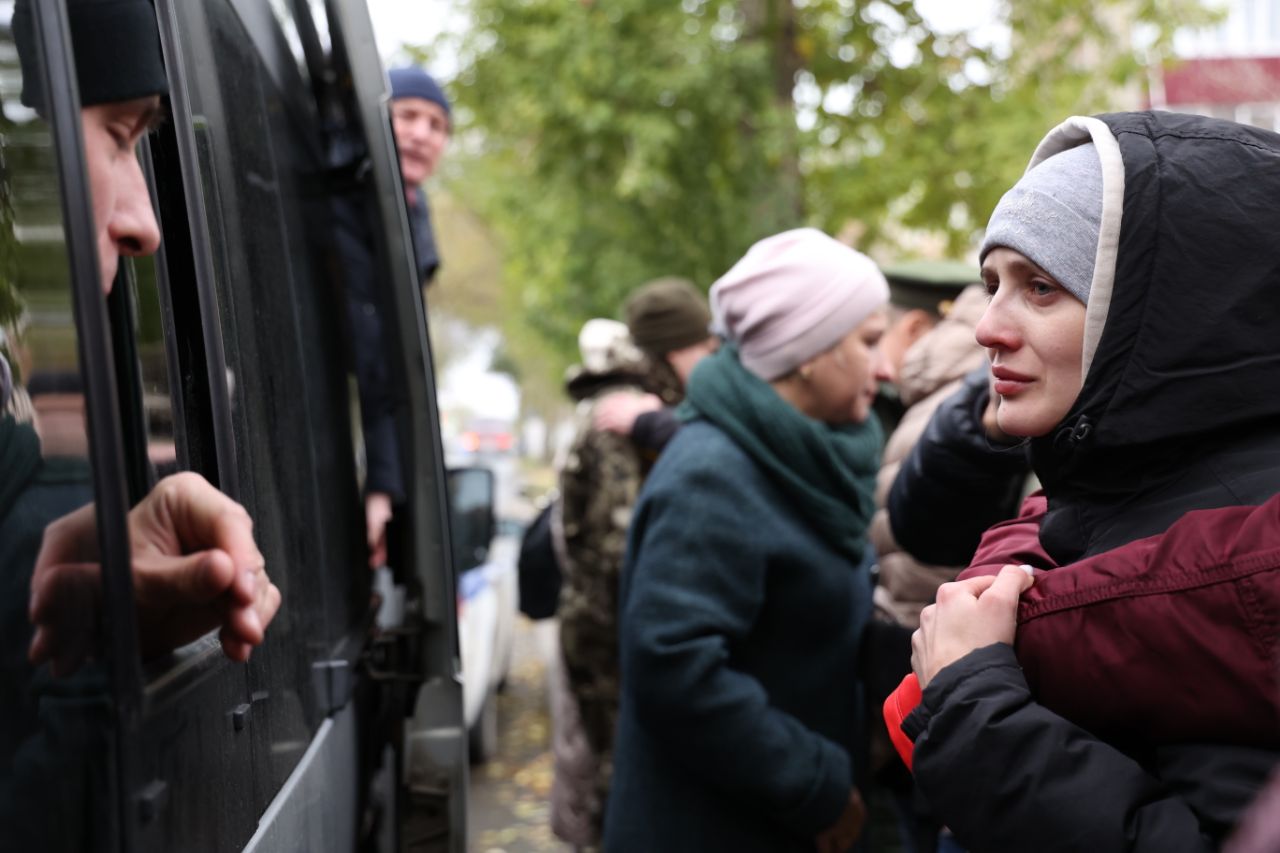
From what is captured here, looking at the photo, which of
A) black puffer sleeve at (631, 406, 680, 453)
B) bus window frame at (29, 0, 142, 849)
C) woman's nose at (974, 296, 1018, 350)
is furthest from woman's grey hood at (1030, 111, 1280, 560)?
black puffer sleeve at (631, 406, 680, 453)

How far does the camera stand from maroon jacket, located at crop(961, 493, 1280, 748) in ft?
4.29

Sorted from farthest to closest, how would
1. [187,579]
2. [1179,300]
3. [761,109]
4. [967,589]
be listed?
[761,109]
[967,589]
[1179,300]
[187,579]

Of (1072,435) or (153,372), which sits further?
(1072,435)

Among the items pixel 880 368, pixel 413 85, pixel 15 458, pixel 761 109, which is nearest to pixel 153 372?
pixel 15 458

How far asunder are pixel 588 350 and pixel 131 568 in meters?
4.38

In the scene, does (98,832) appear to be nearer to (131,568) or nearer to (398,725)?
(131,568)

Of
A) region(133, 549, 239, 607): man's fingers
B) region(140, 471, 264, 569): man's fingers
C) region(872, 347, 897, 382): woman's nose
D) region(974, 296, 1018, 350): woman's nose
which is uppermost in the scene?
region(974, 296, 1018, 350): woman's nose

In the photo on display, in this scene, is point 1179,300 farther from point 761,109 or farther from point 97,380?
point 761,109

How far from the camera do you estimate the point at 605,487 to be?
5.06 meters

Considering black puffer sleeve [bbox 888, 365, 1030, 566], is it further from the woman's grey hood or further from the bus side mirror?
the bus side mirror

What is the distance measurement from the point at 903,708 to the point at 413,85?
155 inches

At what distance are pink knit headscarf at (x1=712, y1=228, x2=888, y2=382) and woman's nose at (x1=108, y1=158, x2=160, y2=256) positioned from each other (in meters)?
1.95

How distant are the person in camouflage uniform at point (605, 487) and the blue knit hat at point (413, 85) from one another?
1.06m

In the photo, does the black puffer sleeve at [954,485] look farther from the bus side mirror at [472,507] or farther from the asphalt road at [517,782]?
the asphalt road at [517,782]
